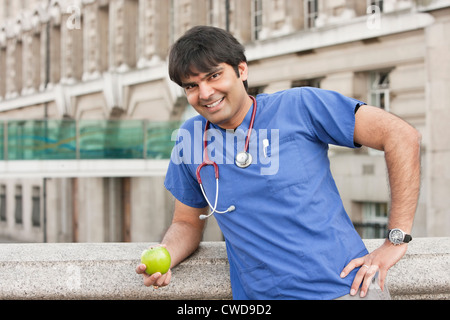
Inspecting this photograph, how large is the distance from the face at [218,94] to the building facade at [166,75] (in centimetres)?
1106

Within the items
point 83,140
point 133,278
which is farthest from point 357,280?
point 83,140

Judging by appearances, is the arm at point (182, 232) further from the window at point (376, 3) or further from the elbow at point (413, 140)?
the window at point (376, 3)

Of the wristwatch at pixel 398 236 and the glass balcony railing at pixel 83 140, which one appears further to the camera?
the glass balcony railing at pixel 83 140

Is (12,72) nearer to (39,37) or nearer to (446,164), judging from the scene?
(39,37)

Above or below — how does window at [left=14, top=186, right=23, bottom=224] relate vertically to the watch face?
below

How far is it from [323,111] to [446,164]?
1106 cm

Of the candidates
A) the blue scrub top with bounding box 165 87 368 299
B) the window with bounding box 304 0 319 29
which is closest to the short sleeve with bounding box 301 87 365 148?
the blue scrub top with bounding box 165 87 368 299

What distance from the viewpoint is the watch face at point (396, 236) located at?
2.44 meters

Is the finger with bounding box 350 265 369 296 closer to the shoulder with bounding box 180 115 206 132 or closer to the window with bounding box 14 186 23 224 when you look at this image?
the shoulder with bounding box 180 115 206 132

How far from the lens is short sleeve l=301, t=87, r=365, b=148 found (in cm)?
240

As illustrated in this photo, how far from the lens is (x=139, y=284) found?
9.88 feet

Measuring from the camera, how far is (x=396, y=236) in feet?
8.03

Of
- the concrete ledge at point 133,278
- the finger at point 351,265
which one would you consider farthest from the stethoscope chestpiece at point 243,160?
the concrete ledge at point 133,278

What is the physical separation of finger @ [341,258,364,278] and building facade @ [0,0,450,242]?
430 inches
